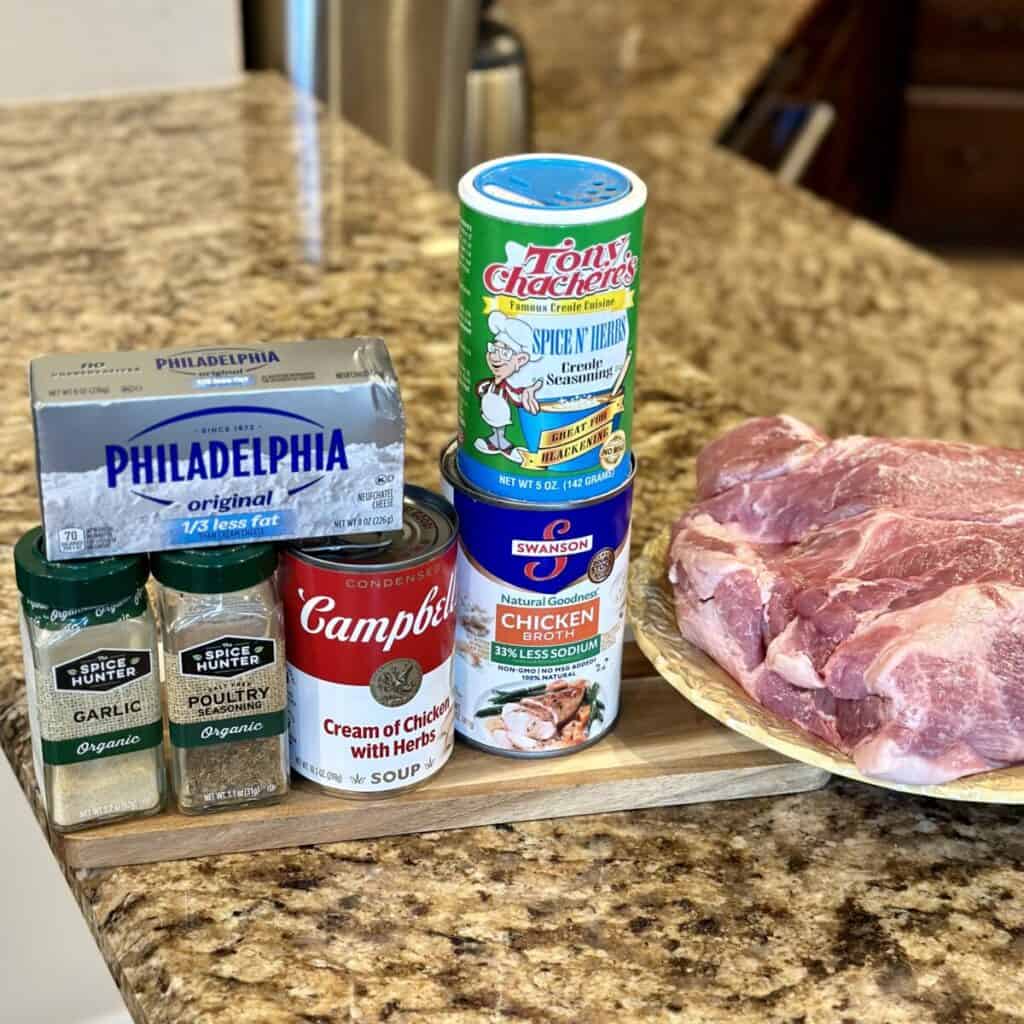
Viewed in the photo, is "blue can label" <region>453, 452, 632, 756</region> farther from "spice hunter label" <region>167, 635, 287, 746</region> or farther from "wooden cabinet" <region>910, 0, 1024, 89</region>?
"wooden cabinet" <region>910, 0, 1024, 89</region>

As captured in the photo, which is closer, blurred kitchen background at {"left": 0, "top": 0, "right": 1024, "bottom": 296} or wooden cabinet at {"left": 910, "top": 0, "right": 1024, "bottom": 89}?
blurred kitchen background at {"left": 0, "top": 0, "right": 1024, "bottom": 296}

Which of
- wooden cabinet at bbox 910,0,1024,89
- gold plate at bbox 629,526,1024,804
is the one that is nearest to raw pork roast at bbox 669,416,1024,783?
gold plate at bbox 629,526,1024,804

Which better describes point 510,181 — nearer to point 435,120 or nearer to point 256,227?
point 256,227

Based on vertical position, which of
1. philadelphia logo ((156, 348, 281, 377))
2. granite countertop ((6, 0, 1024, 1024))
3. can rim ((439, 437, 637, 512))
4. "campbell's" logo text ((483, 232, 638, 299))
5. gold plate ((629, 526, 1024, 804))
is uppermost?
"campbell's" logo text ((483, 232, 638, 299))

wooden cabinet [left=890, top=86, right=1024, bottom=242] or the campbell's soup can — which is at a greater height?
the campbell's soup can

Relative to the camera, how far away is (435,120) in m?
2.14

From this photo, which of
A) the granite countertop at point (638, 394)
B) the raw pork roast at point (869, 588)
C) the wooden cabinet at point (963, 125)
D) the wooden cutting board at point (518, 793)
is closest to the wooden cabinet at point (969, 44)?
the wooden cabinet at point (963, 125)

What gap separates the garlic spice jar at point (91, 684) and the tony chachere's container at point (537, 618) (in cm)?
18

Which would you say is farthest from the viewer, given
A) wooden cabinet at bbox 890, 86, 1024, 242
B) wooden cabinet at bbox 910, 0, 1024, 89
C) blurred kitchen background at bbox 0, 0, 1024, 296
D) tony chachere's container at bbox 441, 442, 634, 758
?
wooden cabinet at bbox 890, 86, 1024, 242

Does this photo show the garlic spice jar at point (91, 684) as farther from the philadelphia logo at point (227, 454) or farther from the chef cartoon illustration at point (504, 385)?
the chef cartoon illustration at point (504, 385)

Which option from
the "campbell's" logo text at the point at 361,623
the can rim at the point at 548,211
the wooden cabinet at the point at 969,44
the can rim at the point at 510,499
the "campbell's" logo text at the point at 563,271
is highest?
the can rim at the point at 548,211

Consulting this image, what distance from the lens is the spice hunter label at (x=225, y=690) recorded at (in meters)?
0.83

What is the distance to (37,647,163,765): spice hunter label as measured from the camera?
81cm

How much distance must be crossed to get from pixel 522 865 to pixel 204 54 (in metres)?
1.37
